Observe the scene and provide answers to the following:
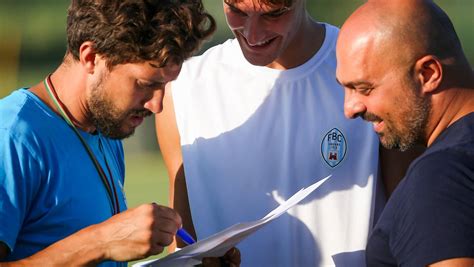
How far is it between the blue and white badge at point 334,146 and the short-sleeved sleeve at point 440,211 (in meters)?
0.81

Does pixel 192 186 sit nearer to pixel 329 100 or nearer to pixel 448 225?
pixel 329 100

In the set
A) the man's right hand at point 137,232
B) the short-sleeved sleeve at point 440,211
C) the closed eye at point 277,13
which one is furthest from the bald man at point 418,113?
the man's right hand at point 137,232

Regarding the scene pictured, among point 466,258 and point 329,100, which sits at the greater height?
point 329,100

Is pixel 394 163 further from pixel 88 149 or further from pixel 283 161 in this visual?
pixel 88 149

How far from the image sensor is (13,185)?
8.61 feet

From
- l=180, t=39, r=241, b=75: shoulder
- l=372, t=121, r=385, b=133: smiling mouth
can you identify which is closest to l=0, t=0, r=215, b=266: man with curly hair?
l=180, t=39, r=241, b=75: shoulder

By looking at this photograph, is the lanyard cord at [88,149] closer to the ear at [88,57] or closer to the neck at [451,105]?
the ear at [88,57]

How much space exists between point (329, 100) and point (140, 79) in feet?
2.77

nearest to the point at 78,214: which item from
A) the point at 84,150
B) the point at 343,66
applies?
the point at 84,150

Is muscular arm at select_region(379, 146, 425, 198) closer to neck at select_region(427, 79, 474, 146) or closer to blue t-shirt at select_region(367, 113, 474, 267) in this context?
neck at select_region(427, 79, 474, 146)

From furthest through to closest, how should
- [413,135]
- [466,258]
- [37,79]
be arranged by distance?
1. [37,79]
2. [413,135]
3. [466,258]

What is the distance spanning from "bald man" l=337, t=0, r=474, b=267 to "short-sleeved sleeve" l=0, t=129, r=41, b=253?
1120mm

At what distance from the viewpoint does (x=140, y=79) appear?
117 inches

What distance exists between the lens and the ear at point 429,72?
9.37 ft
